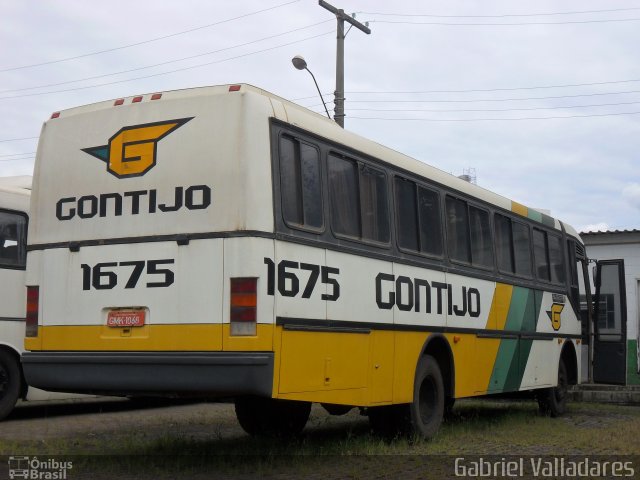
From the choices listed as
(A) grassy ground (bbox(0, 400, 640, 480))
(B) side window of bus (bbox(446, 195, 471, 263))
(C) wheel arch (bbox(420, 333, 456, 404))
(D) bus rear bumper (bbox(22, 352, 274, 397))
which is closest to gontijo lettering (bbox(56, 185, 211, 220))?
(D) bus rear bumper (bbox(22, 352, 274, 397))

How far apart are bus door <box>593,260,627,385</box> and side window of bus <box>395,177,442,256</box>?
586 cm

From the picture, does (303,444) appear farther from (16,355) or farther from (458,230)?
(16,355)

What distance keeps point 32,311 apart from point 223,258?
2.06 meters

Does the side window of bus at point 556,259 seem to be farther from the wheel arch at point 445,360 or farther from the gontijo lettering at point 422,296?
the wheel arch at point 445,360

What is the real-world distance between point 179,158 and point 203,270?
99cm

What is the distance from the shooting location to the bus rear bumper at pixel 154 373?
7.05 meters

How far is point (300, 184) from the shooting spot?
779 centimetres

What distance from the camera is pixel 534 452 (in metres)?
9.31

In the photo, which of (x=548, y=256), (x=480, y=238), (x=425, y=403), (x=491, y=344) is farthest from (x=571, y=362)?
(x=425, y=403)

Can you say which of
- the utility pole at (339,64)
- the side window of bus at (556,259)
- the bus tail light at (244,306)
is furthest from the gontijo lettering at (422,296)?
the utility pole at (339,64)

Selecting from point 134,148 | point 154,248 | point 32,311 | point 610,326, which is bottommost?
point 610,326

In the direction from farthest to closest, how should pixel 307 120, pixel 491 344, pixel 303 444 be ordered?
pixel 491 344 < pixel 303 444 < pixel 307 120

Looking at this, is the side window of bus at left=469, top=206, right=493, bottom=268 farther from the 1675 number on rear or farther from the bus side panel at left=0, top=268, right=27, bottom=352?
the bus side panel at left=0, top=268, right=27, bottom=352

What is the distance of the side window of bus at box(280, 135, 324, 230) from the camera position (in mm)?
7605
